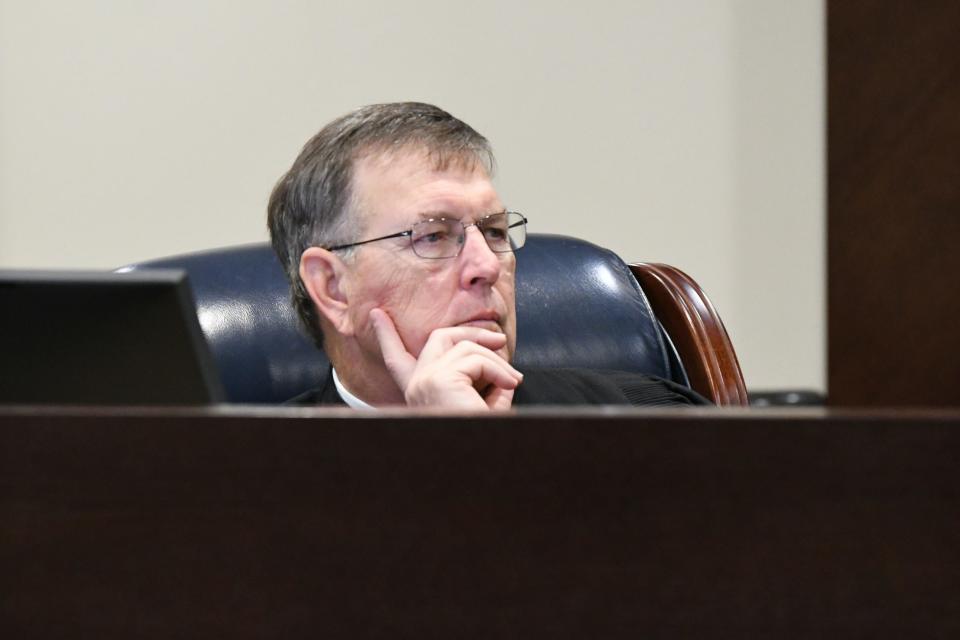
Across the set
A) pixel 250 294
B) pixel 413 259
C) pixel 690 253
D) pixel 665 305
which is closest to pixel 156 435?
pixel 413 259

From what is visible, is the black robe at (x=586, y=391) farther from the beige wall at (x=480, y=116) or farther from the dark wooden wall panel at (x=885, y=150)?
the dark wooden wall panel at (x=885, y=150)

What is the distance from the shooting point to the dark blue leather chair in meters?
1.66

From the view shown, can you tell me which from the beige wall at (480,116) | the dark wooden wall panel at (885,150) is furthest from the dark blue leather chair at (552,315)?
the dark wooden wall panel at (885,150)

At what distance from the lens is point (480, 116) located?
9.26 feet

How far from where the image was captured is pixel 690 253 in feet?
9.32

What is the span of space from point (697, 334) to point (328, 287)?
51cm

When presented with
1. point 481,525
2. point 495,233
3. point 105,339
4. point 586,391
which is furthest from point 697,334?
point 481,525

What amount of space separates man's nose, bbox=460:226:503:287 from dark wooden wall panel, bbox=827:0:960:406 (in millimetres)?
1497

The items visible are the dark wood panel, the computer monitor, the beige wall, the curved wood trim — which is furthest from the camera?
the beige wall

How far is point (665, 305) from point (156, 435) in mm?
1304

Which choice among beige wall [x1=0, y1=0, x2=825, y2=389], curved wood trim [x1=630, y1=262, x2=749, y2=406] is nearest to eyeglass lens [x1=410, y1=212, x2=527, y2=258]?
curved wood trim [x1=630, y1=262, x2=749, y2=406]

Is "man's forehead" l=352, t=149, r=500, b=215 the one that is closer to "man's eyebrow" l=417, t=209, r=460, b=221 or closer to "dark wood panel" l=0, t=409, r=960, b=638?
"man's eyebrow" l=417, t=209, r=460, b=221

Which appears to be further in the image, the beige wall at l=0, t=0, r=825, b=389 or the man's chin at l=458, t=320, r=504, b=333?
the beige wall at l=0, t=0, r=825, b=389

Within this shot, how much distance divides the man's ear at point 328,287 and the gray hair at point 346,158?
21 millimetres
